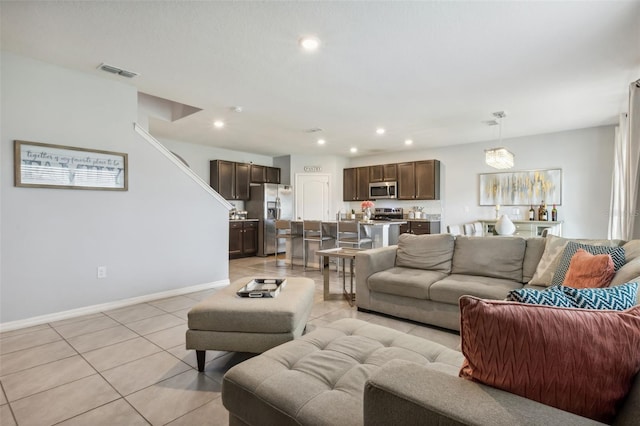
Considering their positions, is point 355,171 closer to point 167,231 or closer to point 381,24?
point 167,231

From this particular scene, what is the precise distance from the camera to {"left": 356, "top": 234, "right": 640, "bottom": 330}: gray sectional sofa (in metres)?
2.83

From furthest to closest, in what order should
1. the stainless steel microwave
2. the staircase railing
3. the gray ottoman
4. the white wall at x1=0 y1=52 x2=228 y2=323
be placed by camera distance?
1. the stainless steel microwave
2. the staircase railing
3. the white wall at x1=0 y1=52 x2=228 y2=323
4. the gray ottoman

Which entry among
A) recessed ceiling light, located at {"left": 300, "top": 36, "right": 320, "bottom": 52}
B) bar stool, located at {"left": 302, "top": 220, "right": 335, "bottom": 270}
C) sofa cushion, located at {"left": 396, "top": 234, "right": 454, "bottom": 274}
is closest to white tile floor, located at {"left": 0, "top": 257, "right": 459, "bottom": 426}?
sofa cushion, located at {"left": 396, "top": 234, "right": 454, "bottom": 274}

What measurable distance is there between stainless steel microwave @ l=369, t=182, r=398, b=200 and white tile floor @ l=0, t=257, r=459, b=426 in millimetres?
4670

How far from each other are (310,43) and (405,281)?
2.32 meters

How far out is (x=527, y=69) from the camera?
10.6ft

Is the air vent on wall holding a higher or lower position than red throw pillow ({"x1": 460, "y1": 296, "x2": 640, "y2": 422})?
higher

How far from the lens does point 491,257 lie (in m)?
3.13

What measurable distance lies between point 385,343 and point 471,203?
5.93 meters

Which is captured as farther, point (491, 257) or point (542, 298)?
point (491, 257)

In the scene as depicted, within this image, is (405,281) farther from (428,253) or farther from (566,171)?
(566,171)

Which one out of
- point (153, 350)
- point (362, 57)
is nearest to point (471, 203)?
point (362, 57)

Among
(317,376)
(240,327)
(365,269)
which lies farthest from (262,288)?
(365,269)

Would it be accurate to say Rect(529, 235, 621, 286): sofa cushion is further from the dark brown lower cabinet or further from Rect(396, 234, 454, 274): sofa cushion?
the dark brown lower cabinet
